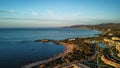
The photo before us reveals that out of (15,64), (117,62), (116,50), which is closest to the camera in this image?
(117,62)

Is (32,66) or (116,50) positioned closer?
(32,66)

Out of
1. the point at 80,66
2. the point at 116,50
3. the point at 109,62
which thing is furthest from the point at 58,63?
the point at 116,50

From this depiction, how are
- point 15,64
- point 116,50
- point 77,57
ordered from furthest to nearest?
point 116,50 → point 77,57 → point 15,64

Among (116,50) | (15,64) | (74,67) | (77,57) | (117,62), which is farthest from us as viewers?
(116,50)

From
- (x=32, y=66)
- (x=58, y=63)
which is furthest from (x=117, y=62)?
(x=32, y=66)

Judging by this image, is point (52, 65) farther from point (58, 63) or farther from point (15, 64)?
point (15, 64)

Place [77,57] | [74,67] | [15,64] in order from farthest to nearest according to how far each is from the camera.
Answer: [77,57]
[15,64]
[74,67]

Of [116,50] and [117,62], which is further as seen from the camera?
[116,50]

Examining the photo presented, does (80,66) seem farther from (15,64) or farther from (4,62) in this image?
(4,62)
